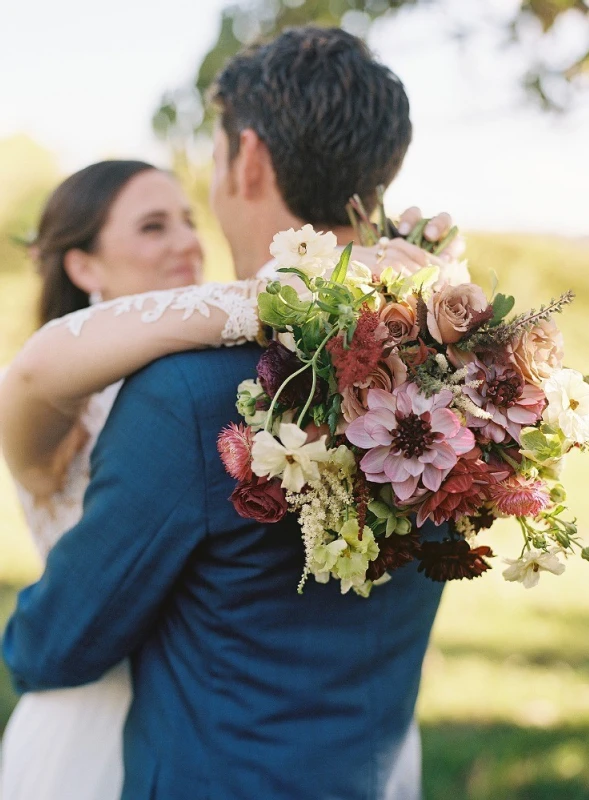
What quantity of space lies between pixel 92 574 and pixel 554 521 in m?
0.82

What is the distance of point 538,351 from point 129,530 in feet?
2.51

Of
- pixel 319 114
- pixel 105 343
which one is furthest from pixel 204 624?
pixel 319 114

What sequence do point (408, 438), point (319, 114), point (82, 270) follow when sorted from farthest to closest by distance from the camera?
point (82, 270) < point (319, 114) < point (408, 438)

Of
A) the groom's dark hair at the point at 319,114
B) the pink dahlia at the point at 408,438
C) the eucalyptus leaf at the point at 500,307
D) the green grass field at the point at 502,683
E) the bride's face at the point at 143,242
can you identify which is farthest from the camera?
the green grass field at the point at 502,683

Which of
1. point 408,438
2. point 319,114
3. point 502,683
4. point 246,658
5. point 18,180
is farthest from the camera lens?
point 18,180

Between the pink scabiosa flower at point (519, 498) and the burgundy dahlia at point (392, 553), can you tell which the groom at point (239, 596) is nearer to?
the burgundy dahlia at point (392, 553)

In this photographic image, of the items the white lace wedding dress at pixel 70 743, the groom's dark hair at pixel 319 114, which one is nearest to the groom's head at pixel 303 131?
the groom's dark hair at pixel 319 114

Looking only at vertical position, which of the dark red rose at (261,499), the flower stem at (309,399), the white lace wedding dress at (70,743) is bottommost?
the white lace wedding dress at (70,743)

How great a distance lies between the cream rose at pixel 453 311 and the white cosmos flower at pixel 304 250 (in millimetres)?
175

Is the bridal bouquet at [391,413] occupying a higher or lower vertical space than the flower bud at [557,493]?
higher

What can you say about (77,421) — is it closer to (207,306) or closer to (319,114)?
(207,306)

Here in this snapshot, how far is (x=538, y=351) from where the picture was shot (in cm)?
130

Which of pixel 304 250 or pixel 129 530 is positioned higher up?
pixel 304 250

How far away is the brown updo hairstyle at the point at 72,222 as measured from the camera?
3076 millimetres
